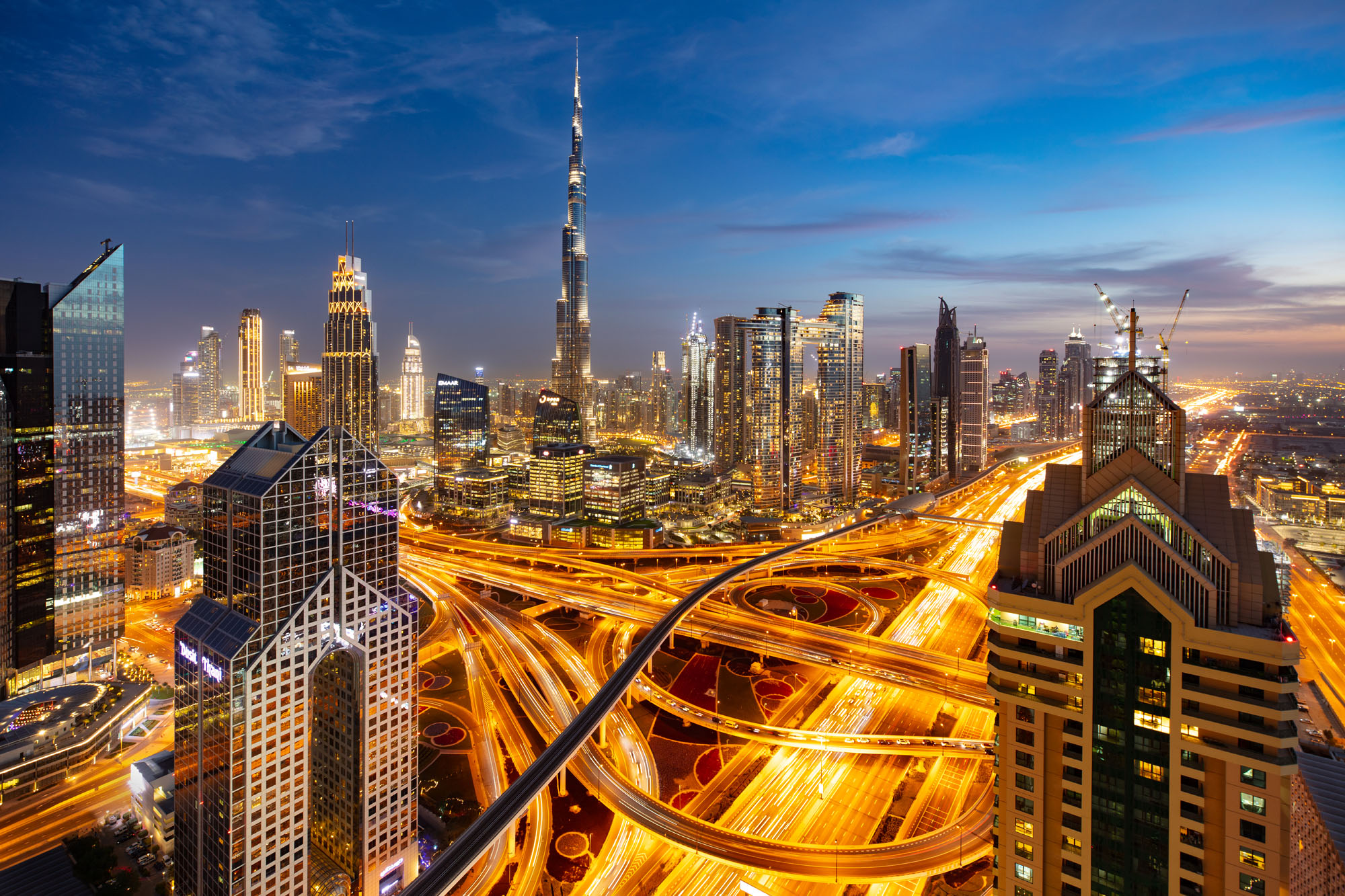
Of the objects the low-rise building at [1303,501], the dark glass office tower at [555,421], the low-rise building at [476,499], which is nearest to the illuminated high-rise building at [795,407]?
the dark glass office tower at [555,421]

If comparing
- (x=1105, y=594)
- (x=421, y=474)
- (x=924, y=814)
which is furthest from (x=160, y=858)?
(x=421, y=474)

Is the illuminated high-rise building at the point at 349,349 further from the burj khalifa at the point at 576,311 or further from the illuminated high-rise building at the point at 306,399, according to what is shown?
the burj khalifa at the point at 576,311

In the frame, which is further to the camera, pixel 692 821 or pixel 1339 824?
pixel 692 821

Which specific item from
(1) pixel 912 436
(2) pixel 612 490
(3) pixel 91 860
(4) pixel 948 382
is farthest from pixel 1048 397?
(3) pixel 91 860

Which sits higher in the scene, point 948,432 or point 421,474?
point 948,432

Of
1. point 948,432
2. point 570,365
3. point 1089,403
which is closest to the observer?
point 1089,403

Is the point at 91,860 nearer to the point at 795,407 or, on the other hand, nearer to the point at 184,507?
the point at 184,507

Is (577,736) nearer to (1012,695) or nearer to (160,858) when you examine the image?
(1012,695)
